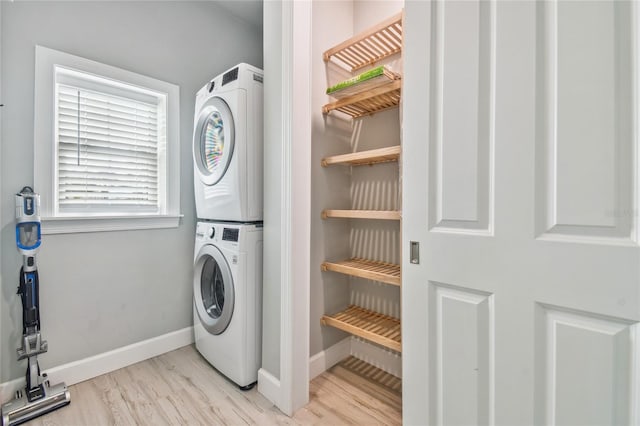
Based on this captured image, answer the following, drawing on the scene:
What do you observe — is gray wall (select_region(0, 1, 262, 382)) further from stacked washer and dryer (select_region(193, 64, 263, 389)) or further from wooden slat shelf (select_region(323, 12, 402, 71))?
wooden slat shelf (select_region(323, 12, 402, 71))

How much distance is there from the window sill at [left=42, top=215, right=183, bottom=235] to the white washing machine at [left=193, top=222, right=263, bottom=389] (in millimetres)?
495

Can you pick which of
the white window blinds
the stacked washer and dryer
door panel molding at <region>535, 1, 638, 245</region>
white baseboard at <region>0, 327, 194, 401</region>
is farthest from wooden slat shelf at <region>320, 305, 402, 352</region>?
the white window blinds

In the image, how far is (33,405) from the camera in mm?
1445

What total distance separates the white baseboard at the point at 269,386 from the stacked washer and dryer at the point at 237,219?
0.23 ft

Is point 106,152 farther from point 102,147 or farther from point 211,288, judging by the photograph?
point 211,288

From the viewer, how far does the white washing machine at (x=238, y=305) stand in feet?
5.43

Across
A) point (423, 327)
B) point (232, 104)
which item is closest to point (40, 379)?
point (232, 104)

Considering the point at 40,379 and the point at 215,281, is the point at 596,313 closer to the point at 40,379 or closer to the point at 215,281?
the point at 215,281

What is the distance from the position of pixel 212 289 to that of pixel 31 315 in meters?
0.91

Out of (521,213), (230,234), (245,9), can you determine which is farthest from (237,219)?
(245,9)

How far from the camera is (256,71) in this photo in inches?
68.7

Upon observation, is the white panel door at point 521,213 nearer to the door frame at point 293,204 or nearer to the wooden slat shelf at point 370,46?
the wooden slat shelf at point 370,46

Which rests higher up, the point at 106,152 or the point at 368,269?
the point at 106,152

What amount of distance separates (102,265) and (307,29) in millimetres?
Answer: 1910
